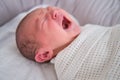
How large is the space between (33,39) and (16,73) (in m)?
0.15

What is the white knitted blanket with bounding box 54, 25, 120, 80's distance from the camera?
A: 2.92 ft

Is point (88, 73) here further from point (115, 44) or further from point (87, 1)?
point (87, 1)

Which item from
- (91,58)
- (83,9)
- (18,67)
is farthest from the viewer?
(83,9)

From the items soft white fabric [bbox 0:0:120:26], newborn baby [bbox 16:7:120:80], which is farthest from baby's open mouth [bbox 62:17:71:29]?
soft white fabric [bbox 0:0:120:26]

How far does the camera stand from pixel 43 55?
102 cm

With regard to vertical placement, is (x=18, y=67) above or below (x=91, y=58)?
below

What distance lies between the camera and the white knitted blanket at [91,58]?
889mm

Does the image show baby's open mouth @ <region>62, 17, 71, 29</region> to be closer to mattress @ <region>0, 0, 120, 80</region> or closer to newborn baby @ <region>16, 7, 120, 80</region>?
newborn baby @ <region>16, 7, 120, 80</region>

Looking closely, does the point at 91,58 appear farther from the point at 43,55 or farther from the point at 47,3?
the point at 47,3

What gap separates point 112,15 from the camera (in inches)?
53.0

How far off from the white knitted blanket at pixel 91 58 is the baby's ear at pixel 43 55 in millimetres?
38

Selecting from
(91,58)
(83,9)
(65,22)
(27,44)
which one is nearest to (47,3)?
(83,9)

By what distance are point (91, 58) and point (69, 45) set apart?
115 millimetres

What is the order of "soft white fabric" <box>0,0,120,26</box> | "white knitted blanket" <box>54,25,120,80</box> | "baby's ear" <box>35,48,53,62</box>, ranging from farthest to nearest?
"soft white fabric" <box>0,0,120,26</box>, "baby's ear" <box>35,48,53,62</box>, "white knitted blanket" <box>54,25,120,80</box>
